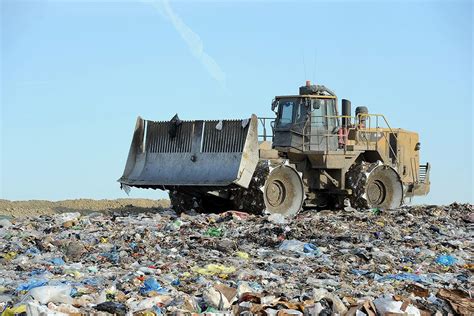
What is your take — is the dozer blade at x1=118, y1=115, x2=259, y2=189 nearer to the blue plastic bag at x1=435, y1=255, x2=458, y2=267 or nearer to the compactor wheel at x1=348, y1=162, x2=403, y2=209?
the compactor wheel at x1=348, y1=162, x2=403, y2=209

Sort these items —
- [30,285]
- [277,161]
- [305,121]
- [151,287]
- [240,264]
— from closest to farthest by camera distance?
[151,287] < [30,285] < [240,264] < [277,161] < [305,121]

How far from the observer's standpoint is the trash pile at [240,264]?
6.42 meters

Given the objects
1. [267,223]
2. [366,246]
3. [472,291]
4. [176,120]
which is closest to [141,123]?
[176,120]

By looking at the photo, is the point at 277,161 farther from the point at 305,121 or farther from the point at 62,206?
the point at 62,206

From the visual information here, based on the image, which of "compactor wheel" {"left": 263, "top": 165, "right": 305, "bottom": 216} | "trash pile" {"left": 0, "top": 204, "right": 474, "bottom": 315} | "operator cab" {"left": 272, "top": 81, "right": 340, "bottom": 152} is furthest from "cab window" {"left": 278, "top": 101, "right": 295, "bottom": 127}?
"trash pile" {"left": 0, "top": 204, "right": 474, "bottom": 315}

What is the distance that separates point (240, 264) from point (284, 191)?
5.19 meters

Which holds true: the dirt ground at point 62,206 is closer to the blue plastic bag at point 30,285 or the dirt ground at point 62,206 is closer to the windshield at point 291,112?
the windshield at point 291,112

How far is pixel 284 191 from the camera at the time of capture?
13867 mm

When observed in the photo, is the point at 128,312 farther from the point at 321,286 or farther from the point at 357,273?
the point at 357,273

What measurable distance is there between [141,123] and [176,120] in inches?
33.2

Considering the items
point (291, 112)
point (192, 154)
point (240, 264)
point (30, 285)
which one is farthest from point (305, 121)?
point (30, 285)

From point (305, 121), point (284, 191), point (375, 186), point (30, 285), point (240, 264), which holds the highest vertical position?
point (305, 121)

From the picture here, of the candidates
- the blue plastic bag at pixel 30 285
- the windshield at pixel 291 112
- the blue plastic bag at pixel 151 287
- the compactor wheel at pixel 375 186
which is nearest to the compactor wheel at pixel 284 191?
the windshield at pixel 291 112

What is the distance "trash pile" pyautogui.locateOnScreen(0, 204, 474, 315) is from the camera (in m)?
6.42
